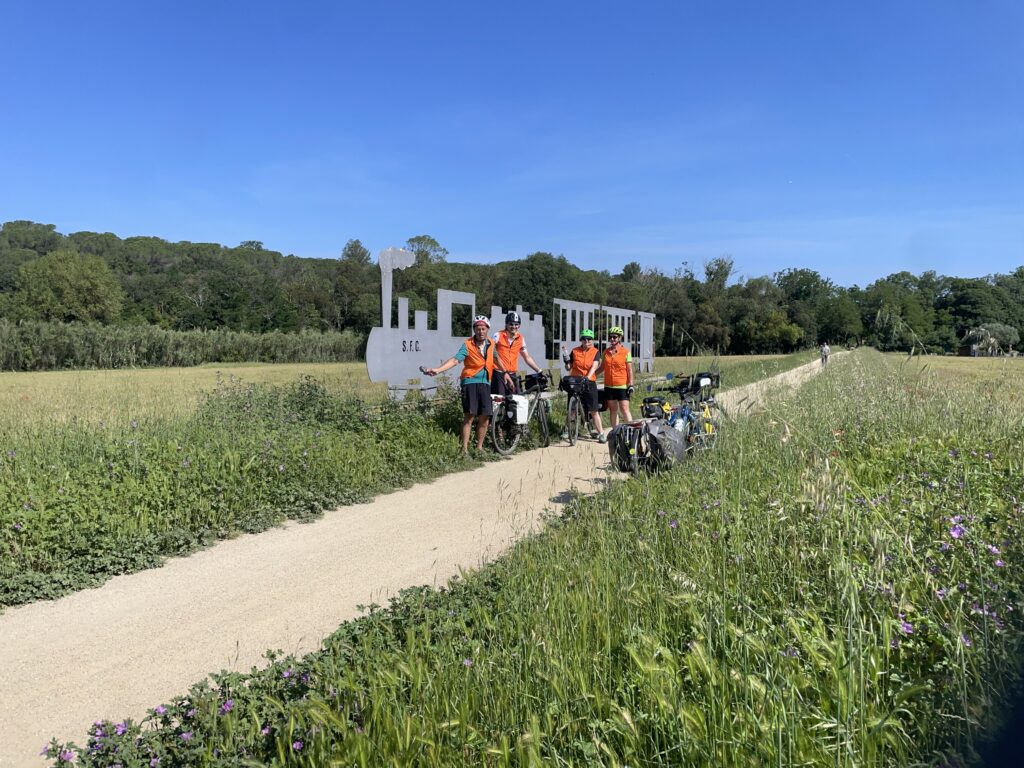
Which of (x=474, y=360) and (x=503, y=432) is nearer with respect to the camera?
(x=474, y=360)

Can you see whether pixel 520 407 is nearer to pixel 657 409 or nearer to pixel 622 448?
pixel 657 409

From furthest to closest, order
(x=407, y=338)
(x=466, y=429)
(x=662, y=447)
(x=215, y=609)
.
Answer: (x=407, y=338), (x=466, y=429), (x=662, y=447), (x=215, y=609)

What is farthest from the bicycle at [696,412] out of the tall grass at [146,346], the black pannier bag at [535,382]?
the tall grass at [146,346]

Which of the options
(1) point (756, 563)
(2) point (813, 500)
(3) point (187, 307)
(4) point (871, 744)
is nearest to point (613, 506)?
(1) point (756, 563)

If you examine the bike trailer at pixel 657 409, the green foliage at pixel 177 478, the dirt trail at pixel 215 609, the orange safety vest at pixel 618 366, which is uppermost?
the orange safety vest at pixel 618 366

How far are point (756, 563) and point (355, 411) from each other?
7.52 meters

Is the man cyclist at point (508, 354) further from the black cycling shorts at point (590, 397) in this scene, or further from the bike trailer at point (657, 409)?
the bike trailer at point (657, 409)

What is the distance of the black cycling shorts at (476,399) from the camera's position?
371 inches

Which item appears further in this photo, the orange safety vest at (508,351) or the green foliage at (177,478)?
the orange safety vest at (508,351)

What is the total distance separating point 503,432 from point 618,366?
205cm

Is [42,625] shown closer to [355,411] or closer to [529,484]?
[529,484]

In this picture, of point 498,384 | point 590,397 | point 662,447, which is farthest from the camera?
point 590,397

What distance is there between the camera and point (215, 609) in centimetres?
446

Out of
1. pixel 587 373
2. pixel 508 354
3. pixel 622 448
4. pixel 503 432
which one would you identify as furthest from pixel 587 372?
pixel 622 448
